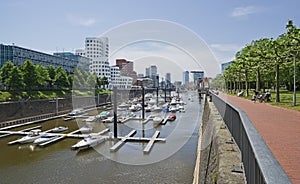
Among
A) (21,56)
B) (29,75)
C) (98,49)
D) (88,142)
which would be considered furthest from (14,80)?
(98,49)

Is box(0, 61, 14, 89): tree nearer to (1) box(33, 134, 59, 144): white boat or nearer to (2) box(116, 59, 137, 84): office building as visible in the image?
(1) box(33, 134, 59, 144): white boat

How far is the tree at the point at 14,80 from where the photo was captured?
38.8 metres

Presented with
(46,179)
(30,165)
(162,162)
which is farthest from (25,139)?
(162,162)

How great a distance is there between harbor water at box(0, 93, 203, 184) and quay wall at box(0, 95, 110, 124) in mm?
7047

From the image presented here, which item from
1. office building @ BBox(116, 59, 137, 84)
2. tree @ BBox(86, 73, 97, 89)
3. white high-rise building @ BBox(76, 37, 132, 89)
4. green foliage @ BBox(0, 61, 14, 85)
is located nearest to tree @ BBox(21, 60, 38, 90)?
green foliage @ BBox(0, 61, 14, 85)

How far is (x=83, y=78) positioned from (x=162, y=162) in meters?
40.6

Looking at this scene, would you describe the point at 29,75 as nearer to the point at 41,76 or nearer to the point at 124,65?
the point at 41,76

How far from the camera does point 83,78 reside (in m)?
54.5

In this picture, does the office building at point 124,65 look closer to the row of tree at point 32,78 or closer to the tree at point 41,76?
the row of tree at point 32,78

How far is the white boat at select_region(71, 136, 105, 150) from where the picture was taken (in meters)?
21.3

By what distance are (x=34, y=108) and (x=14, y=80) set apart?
6440 millimetres

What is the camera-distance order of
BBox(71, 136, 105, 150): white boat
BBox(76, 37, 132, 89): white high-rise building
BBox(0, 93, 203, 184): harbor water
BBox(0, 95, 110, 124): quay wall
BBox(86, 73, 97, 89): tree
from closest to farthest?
BBox(76, 37, 132, 89): white high-rise building, BBox(0, 93, 203, 184): harbor water, BBox(71, 136, 105, 150): white boat, BBox(0, 95, 110, 124): quay wall, BBox(86, 73, 97, 89): tree

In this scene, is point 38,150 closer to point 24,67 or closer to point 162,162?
point 162,162

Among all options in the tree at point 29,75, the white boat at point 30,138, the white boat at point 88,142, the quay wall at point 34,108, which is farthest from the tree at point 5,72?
the white boat at point 88,142
